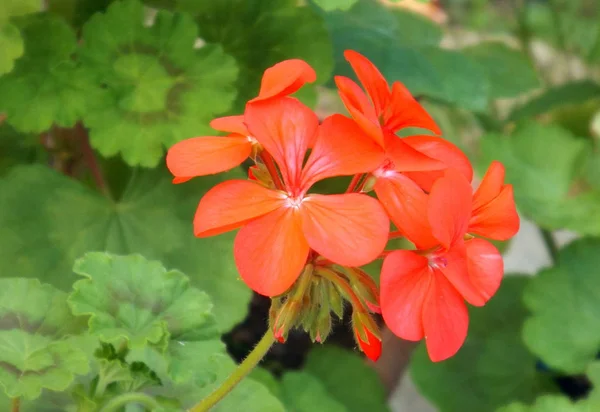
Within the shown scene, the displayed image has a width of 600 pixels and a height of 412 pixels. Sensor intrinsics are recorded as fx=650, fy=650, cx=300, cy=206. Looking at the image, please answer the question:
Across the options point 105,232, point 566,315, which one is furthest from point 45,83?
point 566,315

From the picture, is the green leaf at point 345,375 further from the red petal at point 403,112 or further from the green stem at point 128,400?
the red petal at point 403,112

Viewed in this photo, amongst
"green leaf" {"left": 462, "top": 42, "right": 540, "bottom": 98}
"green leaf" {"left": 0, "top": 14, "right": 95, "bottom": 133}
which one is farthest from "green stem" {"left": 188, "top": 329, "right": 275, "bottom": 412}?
"green leaf" {"left": 462, "top": 42, "right": 540, "bottom": 98}

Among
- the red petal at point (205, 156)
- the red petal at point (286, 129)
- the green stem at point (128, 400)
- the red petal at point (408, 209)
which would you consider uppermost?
the red petal at point (286, 129)

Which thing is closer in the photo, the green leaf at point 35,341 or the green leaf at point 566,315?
the green leaf at point 35,341

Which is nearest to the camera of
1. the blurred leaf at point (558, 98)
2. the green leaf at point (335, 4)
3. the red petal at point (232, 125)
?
the red petal at point (232, 125)

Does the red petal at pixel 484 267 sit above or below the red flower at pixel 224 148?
below

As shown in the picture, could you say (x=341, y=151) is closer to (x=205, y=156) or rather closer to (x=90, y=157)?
(x=205, y=156)

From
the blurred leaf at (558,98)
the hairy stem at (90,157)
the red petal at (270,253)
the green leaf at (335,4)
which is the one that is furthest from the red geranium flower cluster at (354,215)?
the blurred leaf at (558,98)
